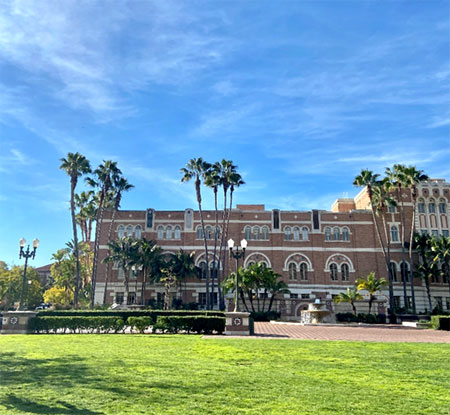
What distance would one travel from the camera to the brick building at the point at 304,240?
45250 millimetres

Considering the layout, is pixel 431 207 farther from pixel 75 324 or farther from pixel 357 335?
pixel 75 324

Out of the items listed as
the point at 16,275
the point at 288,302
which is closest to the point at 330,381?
the point at 288,302

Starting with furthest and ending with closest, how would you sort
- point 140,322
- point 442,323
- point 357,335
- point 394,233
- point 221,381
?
point 394,233, point 442,323, point 357,335, point 140,322, point 221,381

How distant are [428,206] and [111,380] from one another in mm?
47663

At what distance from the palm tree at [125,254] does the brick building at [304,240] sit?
6.47 ft

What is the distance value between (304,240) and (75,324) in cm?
3159

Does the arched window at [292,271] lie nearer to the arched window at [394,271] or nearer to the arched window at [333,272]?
the arched window at [333,272]

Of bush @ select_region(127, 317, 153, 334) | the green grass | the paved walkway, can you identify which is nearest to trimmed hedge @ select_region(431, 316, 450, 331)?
the paved walkway

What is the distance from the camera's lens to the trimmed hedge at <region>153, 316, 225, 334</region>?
19328 millimetres

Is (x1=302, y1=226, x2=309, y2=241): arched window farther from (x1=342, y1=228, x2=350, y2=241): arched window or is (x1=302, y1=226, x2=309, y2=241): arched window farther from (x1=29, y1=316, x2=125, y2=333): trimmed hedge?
(x1=29, y1=316, x2=125, y2=333): trimmed hedge

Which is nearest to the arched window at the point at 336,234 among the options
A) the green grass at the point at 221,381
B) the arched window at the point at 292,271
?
the arched window at the point at 292,271

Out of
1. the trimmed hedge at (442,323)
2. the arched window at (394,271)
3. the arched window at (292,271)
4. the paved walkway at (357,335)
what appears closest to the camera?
the paved walkway at (357,335)

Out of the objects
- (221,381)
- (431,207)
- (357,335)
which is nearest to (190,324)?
(357,335)

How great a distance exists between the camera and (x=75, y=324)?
2003cm
